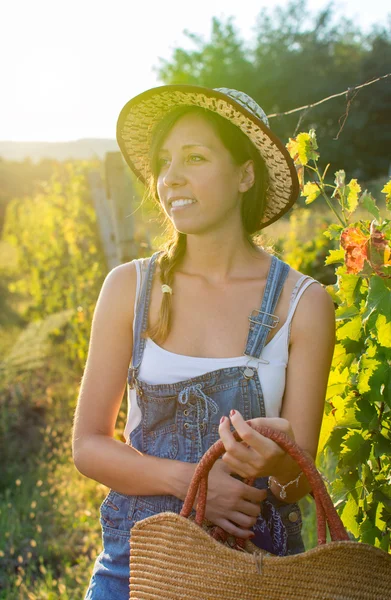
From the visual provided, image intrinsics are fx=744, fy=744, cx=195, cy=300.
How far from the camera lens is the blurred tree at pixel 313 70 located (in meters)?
27.1

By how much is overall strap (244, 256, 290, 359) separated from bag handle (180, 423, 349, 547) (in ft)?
1.49

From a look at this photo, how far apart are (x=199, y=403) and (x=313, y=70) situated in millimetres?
31442

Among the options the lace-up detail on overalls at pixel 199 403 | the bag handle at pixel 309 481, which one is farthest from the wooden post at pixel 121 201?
the bag handle at pixel 309 481

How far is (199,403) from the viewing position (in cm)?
195

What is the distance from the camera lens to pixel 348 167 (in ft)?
91.3

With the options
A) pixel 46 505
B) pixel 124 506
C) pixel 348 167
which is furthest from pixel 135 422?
pixel 348 167

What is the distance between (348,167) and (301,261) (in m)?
23.0

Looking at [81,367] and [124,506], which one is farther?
[81,367]

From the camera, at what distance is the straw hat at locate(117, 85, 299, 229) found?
6.65ft

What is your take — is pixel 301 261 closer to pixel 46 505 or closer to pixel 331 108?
pixel 46 505

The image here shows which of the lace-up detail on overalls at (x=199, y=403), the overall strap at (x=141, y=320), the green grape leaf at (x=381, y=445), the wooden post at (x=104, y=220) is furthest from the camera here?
the wooden post at (x=104, y=220)

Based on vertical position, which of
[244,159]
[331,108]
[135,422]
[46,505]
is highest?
[331,108]

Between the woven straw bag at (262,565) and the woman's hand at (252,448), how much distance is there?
0.02 m

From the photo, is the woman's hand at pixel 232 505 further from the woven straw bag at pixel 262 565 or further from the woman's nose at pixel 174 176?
the woman's nose at pixel 174 176
